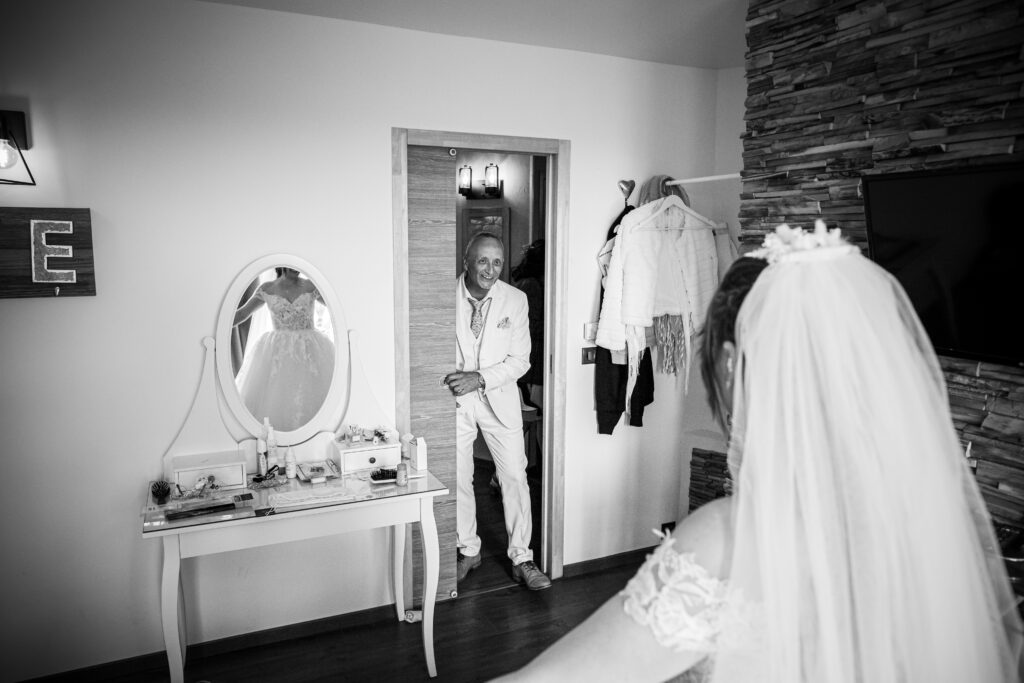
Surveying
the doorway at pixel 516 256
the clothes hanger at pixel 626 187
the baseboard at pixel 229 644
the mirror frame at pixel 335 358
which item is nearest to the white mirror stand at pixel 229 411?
the mirror frame at pixel 335 358

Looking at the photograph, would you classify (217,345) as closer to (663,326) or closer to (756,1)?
(663,326)

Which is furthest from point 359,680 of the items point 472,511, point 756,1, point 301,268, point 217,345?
point 756,1

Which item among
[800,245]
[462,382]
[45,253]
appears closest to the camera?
[800,245]

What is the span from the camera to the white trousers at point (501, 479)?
3.66 meters

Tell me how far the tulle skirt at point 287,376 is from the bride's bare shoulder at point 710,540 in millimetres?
2226

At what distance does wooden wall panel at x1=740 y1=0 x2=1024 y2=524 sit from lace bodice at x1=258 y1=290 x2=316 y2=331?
6.07 ft

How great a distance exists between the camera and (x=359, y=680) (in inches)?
111

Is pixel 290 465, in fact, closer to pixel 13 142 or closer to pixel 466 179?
pixel 13 142

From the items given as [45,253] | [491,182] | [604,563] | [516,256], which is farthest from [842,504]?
[491,182]

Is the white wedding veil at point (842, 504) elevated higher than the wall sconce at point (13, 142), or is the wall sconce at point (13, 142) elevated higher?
the wall sconce at point (13, 142)

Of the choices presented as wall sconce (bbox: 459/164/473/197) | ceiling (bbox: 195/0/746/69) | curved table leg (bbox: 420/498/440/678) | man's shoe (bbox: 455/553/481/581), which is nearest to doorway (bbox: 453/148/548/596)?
wall sconce (bbox: 459/164/473/197)

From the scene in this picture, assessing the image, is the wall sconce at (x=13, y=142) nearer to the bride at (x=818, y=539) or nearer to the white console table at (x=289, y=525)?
the white console table at (x=289, y=525)

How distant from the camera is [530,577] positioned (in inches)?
143

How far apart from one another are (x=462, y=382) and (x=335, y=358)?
0.65 meters
